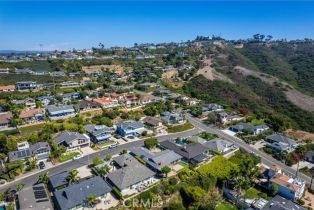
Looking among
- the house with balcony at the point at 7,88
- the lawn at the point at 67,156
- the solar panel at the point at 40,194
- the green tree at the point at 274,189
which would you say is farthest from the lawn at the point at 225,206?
the house with balcony at the point at 7,88

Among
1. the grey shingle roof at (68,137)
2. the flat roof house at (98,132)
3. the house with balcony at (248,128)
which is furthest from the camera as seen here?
the house with balcony at (248,128)

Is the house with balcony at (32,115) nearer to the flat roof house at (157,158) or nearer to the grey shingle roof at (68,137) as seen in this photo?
the grey shingle roof at (68,137)

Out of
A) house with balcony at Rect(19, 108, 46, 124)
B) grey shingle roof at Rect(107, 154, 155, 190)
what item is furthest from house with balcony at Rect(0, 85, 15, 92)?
grey shingle roof at Rect(107, 154, 155, 190)

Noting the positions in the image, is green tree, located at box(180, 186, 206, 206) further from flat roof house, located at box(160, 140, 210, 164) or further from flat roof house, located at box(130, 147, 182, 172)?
flat roof house, located at box(160, 140, 210, 164)

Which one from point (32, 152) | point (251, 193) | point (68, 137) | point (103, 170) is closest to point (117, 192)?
point (103, 170)

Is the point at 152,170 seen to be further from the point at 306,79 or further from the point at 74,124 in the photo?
the point at 306,79
